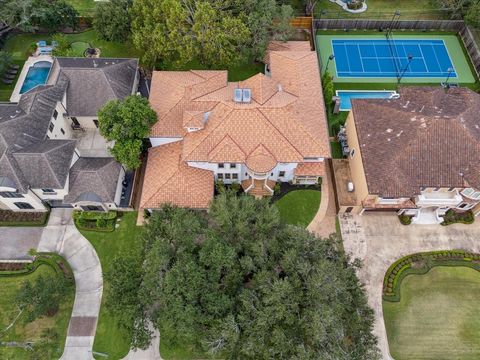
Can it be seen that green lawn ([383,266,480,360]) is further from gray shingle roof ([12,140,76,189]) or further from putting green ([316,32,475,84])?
gray shingle roof ([12,140,76,189])

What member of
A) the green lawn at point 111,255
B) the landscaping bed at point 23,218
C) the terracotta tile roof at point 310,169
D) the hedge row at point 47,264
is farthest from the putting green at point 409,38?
the hedge row at point 47,264

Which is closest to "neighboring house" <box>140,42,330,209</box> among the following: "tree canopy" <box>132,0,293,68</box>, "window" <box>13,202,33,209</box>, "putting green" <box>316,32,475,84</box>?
"tree canopy" <box>132,0,293,68</box>

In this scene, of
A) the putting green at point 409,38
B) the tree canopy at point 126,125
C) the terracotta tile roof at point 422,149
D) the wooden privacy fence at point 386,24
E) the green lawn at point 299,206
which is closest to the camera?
the terracotta tile roof at point 422,149

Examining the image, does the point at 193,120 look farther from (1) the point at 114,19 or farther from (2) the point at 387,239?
(2) the point at 387,239

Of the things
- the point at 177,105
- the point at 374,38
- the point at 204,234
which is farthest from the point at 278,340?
the point at 374,38

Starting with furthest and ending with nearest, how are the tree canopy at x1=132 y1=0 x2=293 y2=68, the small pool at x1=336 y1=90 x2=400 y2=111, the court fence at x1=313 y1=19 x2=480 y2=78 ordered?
the court fence at x1=313 y1=19 x2=480 y2=78 < the small pool at x1=336 y1=90 x2=400 y2=111 < the tree canopy at x1=132 y1=0 x2=293 y2=68

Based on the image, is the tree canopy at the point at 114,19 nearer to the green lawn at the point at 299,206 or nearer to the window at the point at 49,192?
the window at the point at 49,192
